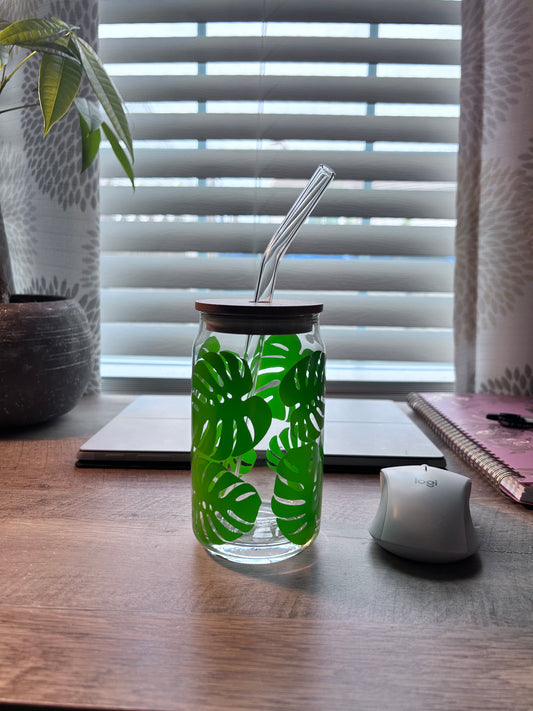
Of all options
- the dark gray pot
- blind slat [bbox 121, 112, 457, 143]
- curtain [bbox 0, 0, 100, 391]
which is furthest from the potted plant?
blind slat [bbox 121, 112, 457, 143]

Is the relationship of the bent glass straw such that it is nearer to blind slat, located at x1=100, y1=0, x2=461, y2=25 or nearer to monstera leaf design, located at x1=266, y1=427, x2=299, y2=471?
monstera leaf design, located at x1=266, y1=427, x2=299, y2=471

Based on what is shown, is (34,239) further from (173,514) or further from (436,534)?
(436,534)

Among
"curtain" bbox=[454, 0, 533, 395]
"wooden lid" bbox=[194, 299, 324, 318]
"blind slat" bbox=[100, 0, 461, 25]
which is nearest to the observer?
"wooden lid" bbox=[194, 299, 324, 318]

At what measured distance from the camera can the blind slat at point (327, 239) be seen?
1201mm

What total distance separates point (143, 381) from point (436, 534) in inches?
31.1

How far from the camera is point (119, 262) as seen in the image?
1228 mm

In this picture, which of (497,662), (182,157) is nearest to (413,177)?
(182,157)

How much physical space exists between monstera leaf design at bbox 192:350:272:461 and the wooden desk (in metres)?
0.10

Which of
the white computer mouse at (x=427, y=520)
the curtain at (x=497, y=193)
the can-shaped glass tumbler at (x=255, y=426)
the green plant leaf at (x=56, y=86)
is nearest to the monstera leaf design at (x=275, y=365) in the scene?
the can-shaped glass tumbler at (x=255, y=426)

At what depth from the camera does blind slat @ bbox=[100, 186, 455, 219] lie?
1.19m

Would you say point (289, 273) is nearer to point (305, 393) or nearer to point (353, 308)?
point (353, 308)

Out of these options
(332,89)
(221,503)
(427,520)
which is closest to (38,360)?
(221,503)

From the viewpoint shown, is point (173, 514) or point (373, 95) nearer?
point (173, 514)

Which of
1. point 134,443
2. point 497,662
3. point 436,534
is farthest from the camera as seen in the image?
point 134,443
